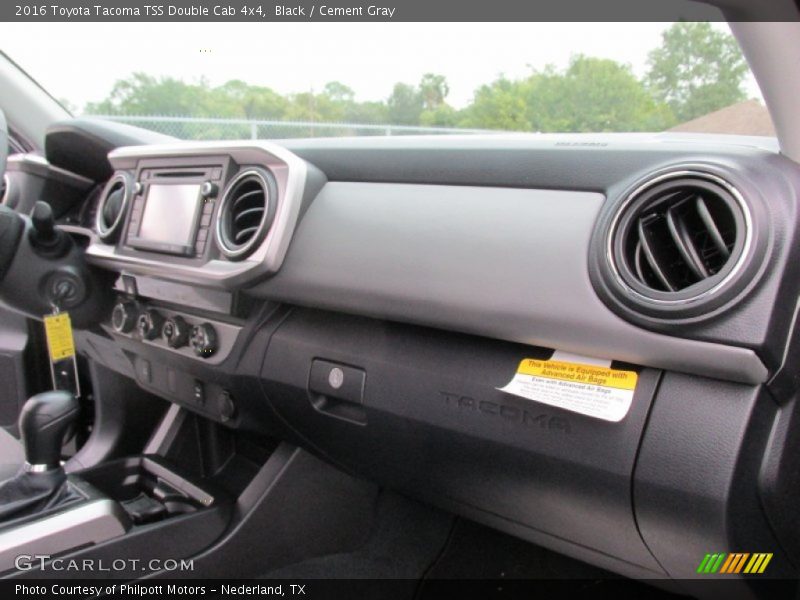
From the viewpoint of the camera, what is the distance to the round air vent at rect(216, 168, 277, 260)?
1.44 m

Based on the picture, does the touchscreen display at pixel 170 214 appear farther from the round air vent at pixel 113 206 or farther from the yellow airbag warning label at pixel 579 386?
the yellow airbag warning label at pixel 579 386

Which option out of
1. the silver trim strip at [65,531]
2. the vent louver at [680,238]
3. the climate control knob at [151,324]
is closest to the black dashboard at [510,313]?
the vent louver at [680,238]

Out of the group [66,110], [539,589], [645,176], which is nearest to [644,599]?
[539,589]

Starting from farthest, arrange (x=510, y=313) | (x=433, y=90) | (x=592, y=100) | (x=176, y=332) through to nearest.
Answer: (x=176, y=332) → (x=433, y=90) → (x=592, y=100) → (x=510, y=313)

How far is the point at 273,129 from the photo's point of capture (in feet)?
6.19

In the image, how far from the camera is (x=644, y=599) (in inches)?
69.4

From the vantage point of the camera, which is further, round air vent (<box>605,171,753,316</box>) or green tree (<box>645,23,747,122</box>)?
green tree (<box>645,23,747,122</box>)

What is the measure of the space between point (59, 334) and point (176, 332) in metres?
0.44

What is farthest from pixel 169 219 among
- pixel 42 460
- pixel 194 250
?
pixel 42 460

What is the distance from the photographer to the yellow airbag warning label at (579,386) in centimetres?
99

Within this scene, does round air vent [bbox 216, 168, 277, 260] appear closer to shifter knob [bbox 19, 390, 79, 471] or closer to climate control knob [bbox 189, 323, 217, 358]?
climate control knob [bbox 189, 323, 217, 358]

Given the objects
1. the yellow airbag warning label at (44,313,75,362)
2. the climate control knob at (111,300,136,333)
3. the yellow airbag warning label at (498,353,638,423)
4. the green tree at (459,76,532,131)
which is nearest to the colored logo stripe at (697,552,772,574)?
the yellow airbag warning label at (498,353,638,423)

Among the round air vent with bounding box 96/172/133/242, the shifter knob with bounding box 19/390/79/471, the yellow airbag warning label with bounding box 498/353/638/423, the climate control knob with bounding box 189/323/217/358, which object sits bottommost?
the shifter knob with bounding box 19/390/79/471

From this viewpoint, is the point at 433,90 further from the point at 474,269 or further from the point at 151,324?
the point at 151,324
